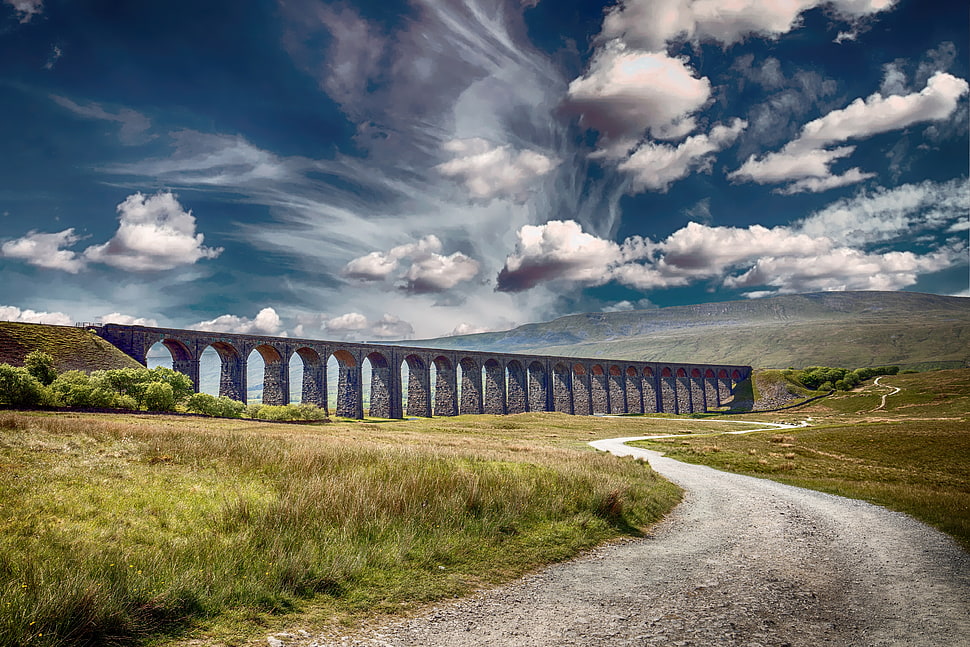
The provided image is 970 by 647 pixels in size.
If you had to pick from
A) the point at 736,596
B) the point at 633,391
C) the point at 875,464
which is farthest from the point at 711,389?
the point at 736,596

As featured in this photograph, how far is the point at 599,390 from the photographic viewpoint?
104 m

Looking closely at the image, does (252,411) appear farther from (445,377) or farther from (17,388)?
(445,377)

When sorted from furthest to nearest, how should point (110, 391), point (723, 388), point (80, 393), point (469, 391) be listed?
point (723, 388)
point (469, 391)
point (110, 391)
point (80, 393)

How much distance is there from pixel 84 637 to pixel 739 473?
22345mm

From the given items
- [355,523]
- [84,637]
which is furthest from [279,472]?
[84,637]

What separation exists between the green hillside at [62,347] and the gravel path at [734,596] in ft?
159

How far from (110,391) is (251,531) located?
35458mm

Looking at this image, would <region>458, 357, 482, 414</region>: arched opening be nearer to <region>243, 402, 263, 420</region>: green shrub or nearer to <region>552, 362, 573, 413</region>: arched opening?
<region>552, 362, 573, 413</region>: arched opening

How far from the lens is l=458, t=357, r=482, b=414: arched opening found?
81.1 m

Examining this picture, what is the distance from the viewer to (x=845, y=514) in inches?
484

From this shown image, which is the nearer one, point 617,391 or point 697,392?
point 617,391

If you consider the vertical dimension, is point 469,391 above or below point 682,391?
above

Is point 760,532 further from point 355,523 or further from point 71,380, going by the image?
point 71,380

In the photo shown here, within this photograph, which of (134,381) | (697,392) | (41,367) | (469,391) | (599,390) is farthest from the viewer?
(697,392)
